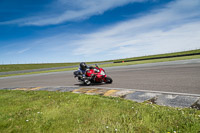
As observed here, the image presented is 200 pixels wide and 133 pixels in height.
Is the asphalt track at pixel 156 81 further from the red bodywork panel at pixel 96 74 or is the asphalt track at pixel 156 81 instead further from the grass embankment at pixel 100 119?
the grass embankment at pixel 100 119

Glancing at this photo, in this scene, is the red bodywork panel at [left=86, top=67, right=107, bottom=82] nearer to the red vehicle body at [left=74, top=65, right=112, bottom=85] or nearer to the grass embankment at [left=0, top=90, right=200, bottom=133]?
the red vehicle body at [left=74, top=65, right=112, bottom=85]

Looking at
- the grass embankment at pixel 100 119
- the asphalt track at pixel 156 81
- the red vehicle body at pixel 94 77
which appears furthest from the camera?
the red vehicle body at pixel 94 77

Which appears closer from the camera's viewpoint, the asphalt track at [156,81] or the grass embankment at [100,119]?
the grass embankment at [100,119]

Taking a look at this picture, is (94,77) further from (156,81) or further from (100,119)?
(100,119)

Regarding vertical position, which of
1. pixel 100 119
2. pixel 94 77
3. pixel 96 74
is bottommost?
pixel 100 119

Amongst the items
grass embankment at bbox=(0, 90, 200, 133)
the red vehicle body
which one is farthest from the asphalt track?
grass embankment at bbox=(0, 90, 200, 133)

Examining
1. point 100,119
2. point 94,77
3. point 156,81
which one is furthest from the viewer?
point 94,77

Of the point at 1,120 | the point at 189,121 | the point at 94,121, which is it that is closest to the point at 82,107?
the point at 94,121

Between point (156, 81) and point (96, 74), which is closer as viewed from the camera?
point (156, 81)

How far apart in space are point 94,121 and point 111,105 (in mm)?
1132

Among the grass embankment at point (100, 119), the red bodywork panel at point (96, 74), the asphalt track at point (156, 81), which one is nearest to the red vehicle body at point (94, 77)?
the red bodywork panel at point (96, 74)

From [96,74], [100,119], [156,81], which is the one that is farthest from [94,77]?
[100,119]

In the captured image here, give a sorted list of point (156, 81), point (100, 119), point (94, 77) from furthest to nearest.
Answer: point (94, 77)
point (156, 81)
point (100, 119)

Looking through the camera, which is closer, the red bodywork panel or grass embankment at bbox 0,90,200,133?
grass embankment at bbox 0,90,200,133
